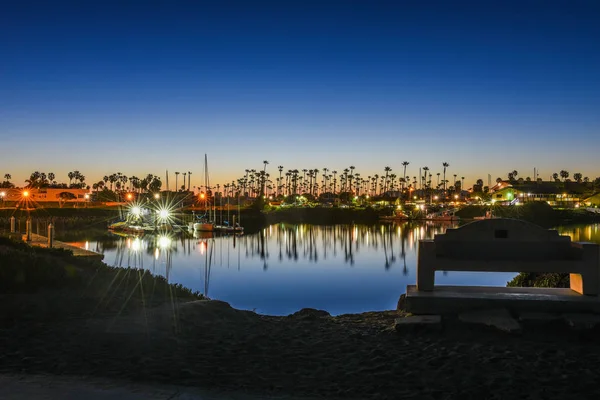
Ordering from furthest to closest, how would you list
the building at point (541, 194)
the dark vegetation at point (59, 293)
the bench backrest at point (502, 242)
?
the building at point (541, 194) → the dark vegetation at point (59, 293) → the bench backrest at point (502, 242)

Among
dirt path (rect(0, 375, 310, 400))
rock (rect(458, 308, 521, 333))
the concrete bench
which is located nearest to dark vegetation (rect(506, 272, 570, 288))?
the concrete bench

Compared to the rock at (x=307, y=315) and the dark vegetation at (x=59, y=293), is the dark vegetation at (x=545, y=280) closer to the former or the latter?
the rock at (x=307, y=315)

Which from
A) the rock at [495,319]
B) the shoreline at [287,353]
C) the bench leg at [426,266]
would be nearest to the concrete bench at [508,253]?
the bench leg at [426,266]

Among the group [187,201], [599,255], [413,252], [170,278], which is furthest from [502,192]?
[599,255]

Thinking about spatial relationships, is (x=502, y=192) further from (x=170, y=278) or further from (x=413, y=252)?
(x=170, y=278)

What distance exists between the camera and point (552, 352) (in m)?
7.20

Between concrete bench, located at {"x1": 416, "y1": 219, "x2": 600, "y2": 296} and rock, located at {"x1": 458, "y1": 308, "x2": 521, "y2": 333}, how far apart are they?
2.55 ft

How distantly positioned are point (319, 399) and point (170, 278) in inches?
1230

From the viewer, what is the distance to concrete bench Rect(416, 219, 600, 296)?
8.85 meters

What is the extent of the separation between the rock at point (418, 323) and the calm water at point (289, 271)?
14922 mm

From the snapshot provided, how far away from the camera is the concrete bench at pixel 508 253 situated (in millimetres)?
8852

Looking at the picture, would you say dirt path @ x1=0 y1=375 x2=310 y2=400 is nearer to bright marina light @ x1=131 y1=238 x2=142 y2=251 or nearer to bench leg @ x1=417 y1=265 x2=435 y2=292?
bench leg @ x1=417 y1=265 x2=435 y2=292

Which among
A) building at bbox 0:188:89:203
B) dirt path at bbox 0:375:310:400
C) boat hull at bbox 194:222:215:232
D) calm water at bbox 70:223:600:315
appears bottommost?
calm water at bbox 70:223:600:315

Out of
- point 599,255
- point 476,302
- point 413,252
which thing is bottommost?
point 413,252
